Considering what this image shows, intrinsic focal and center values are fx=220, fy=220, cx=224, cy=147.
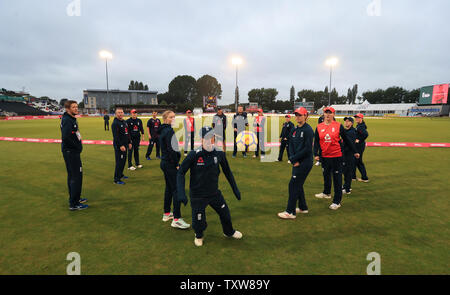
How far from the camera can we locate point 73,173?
5137 millimetres

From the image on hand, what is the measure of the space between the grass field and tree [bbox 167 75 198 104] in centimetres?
11020

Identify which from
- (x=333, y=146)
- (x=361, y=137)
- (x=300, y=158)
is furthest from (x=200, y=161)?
(x=361, y=137)

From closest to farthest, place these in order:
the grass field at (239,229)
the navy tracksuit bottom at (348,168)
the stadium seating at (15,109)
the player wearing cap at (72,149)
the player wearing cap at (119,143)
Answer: the grass field at (239,229)
the player wearing cap at (72,149)
the navy tracksuit bottom at (348,168)
the player wearing cap at (119,143)
the stadium seating at (15,109)

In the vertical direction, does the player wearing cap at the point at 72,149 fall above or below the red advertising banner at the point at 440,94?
below

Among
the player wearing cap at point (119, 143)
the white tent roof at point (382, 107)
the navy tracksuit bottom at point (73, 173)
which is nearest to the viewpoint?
the navy tracksuit bottom at point (73, 173)

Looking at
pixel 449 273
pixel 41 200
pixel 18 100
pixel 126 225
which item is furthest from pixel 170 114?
pixel 18 100

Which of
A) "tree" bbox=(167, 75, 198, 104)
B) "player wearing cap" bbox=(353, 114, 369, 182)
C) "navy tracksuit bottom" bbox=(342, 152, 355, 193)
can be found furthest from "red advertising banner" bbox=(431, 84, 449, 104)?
"tree" bbox=(167, 75, 198, 104)

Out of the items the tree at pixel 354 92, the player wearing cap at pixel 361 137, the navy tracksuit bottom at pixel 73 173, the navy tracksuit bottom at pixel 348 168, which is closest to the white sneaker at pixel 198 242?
the navy tracksuit bottom at pixel 73 173

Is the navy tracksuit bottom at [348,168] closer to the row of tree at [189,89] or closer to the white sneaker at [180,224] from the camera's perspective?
the white sneaker at [180,224]

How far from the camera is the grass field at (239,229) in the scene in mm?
3344

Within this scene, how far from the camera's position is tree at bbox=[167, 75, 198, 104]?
113 m

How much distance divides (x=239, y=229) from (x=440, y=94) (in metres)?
98.2

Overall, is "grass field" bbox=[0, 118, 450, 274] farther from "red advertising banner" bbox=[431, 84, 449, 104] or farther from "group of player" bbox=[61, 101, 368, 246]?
"red advertising banner" bbox=[431, 84, 449, 104]

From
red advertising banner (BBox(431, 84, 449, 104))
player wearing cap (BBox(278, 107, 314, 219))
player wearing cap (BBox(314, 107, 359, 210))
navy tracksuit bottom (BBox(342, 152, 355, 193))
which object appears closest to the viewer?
player wearing cap (BBox(278, 107, 314, 219))
